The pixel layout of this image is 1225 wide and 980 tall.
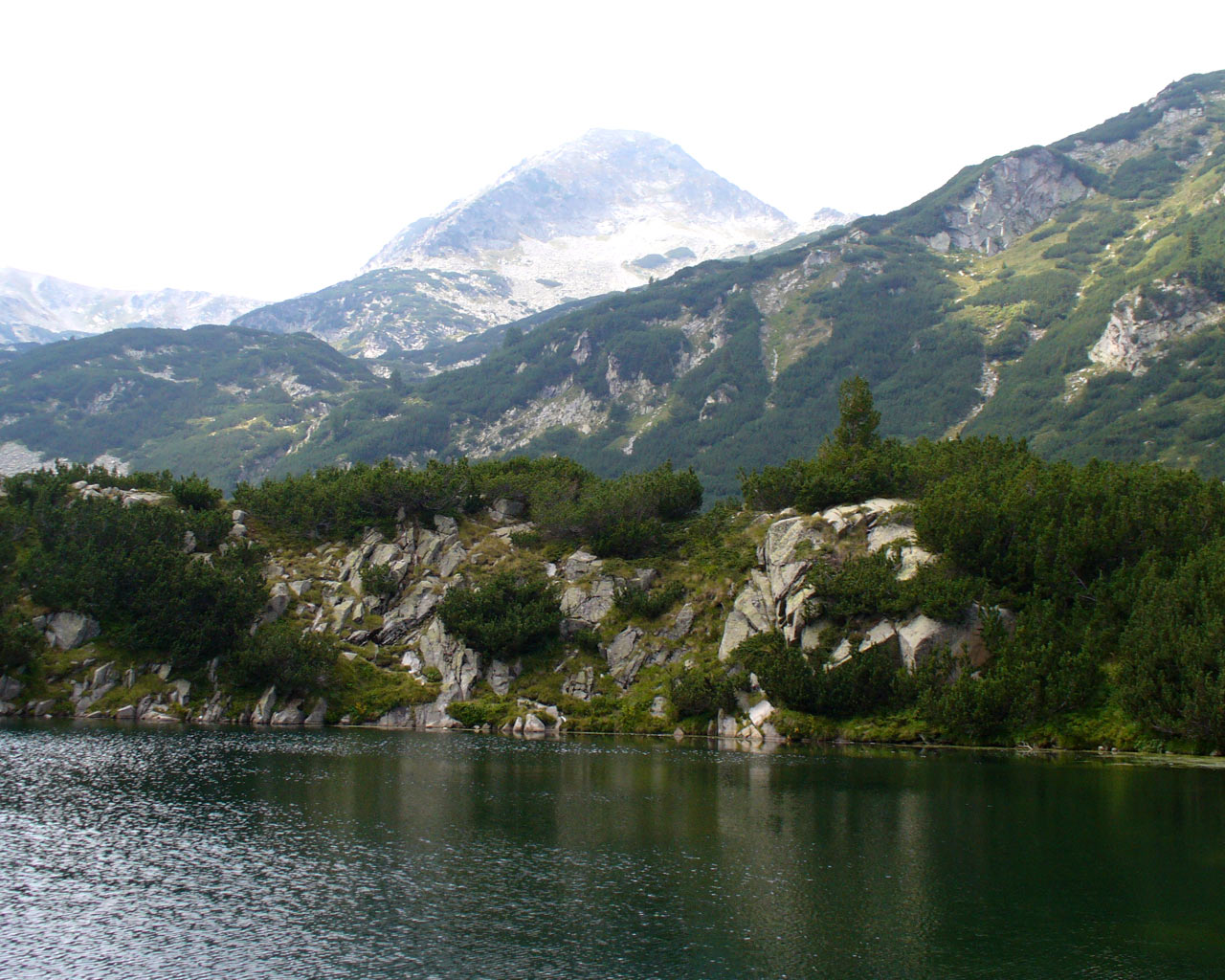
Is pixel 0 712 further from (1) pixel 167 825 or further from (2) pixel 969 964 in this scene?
(2) pixel 969 964

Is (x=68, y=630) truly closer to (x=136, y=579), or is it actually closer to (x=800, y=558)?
(x=136, y=579)

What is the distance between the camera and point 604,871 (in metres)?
34.8

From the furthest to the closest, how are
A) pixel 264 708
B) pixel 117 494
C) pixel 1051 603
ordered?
pixel 117 494
pixel 264 708
pixel 1051 603

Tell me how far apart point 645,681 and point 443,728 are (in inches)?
805

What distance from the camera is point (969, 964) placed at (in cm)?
2530

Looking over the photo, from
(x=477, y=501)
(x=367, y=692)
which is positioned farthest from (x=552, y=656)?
(x=477, y=501)

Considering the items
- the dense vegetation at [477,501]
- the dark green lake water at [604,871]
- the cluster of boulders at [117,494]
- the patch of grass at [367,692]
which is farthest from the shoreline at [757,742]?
the cluster of boulders at [117,494]

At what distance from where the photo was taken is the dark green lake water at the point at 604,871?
26.0 meters

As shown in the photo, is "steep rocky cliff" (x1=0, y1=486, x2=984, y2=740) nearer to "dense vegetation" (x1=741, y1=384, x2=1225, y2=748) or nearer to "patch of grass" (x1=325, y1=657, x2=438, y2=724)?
"patch of grass" (x1=325, y1=657, x2=438, y2=724)

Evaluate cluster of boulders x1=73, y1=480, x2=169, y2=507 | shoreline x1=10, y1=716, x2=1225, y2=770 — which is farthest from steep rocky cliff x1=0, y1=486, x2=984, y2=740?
cluster of boulders x1=73, y1=480, x2=169, y2=507

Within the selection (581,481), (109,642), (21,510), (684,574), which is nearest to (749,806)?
(684,574)

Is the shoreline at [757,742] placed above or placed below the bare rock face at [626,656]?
below

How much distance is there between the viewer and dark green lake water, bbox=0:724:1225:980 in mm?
25953

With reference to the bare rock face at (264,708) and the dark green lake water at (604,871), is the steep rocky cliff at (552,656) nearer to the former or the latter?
the bare rock face at (264,708)
